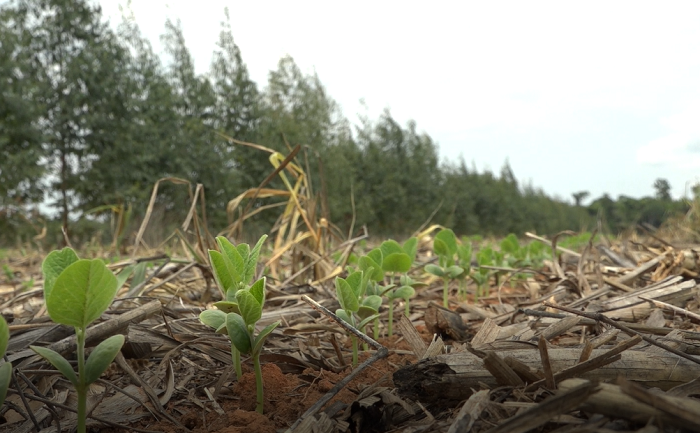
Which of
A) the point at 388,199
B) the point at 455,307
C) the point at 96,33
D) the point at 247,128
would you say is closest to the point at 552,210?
the point at 388,199

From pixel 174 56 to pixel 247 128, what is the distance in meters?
4.22

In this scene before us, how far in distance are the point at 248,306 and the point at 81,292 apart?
28 cm

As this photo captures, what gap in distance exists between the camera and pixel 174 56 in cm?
2081

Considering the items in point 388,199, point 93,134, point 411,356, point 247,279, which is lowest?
point 411,356

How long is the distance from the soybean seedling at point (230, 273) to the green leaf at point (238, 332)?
40 mm

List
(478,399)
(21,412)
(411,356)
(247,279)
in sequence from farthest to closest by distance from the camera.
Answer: (411,356)
(247,279)
(21,412)
(478,399)

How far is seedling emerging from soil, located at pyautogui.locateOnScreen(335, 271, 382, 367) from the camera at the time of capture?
3.93 ft

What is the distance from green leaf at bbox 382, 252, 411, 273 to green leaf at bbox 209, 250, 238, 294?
23.9 inches

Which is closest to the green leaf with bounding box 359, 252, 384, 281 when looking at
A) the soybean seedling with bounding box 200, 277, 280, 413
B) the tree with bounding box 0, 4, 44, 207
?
the soybean seedling with bounding box 200, 277, 280, 413

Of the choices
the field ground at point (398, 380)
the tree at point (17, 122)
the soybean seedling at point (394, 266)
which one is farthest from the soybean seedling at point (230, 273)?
the tree at point (17, 122)

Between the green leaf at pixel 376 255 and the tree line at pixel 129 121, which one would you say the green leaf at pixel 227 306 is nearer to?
the green leaf at pixel 376 255

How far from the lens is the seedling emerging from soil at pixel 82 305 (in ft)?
2.61

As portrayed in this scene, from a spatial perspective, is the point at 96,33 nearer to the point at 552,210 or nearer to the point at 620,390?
the point at 620,390

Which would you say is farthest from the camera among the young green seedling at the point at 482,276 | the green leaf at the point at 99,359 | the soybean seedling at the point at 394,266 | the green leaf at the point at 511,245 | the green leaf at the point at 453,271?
the green leaf at the point at 511,245
